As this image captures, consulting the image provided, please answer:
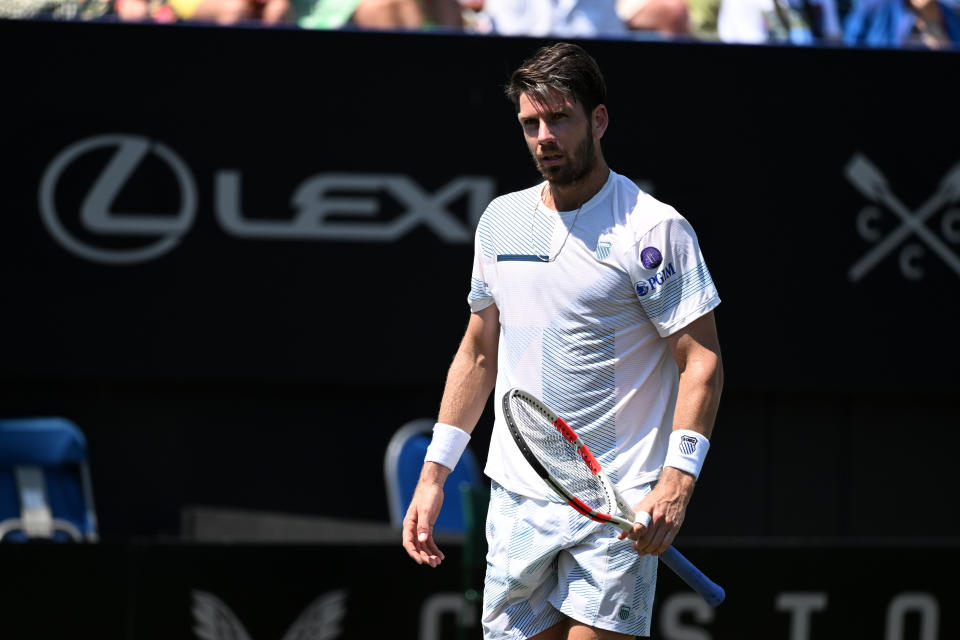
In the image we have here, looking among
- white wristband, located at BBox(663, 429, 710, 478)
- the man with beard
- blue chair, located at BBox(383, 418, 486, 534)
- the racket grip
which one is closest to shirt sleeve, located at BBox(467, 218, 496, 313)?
the man with beard

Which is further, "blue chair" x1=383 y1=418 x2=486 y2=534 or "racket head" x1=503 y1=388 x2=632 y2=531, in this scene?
"blue chair" x1=383 y1=418 x2=486 y2=534

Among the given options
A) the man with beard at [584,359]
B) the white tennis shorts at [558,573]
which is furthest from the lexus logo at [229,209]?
the white tennis shorts at [558,573]

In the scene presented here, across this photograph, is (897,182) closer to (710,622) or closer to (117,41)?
(710,622)

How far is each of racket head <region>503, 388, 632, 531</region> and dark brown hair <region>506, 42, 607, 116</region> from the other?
597mm

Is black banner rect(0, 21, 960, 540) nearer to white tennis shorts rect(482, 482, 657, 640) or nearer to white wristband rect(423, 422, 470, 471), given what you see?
white wristband rect(423, 422, 470, 471)

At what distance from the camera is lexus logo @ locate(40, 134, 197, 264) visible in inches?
210

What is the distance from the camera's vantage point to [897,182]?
18.3 ft

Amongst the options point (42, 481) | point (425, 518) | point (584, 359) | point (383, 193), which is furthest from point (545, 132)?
point (42, 481)

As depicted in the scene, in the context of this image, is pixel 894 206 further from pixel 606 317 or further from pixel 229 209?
pixel 606 317

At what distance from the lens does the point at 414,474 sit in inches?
215

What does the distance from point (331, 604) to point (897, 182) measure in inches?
120

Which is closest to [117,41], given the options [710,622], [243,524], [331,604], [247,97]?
[247,97]

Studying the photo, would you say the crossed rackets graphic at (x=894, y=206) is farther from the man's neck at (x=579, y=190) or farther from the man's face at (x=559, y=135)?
the man's face at (x=559, y=135)

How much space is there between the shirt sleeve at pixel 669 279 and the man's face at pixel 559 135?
0.68ft
